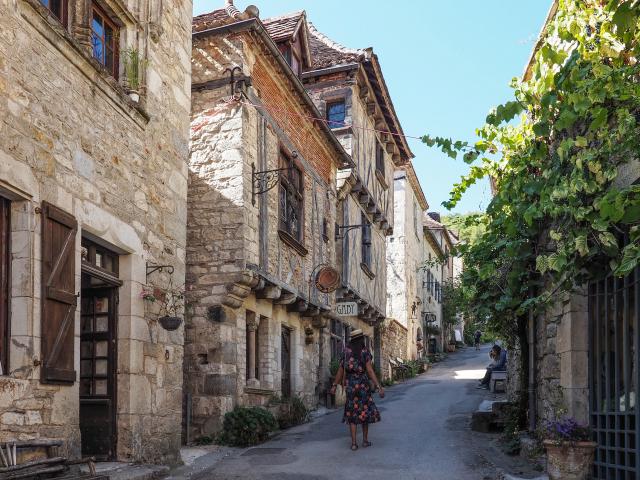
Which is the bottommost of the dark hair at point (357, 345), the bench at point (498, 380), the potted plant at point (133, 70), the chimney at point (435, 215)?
the bench at point (498, 380)

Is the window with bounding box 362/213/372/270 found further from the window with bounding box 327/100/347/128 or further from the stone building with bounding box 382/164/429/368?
the stone building with bounding box 382/164/429/368

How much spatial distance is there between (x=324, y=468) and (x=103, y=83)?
14.8 ft

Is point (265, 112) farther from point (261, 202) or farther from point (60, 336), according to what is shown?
point (60, 336)

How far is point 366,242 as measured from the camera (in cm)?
1995

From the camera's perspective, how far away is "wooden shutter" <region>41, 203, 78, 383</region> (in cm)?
588

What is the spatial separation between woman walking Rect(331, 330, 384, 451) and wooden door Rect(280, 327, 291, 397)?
371cm

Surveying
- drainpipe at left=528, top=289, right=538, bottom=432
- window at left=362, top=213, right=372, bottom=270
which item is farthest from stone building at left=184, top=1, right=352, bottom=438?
window at left=362, top=213, right=372, bottom=270

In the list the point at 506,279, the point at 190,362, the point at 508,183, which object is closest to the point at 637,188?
the point at 508,183

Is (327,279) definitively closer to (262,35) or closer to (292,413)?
(292,413)

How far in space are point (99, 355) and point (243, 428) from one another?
3248 millimetres

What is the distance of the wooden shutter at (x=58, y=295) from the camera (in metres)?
5.88

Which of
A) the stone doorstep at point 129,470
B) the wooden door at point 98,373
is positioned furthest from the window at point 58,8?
the stone doorstep at point 129,470

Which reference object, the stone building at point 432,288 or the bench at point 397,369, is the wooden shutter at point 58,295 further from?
the stone building at point 432,288

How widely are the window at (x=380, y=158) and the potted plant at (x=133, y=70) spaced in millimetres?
13688
